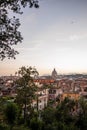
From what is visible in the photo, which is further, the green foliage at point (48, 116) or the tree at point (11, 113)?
the green foliage at point (48, 116)

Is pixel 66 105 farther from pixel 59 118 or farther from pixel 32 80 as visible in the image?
pixel 32 80

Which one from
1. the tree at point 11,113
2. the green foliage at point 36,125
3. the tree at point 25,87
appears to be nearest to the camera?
the tree at point 11,113

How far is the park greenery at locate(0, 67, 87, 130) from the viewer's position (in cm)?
2736

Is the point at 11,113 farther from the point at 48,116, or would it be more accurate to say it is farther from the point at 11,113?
the point at 48,116

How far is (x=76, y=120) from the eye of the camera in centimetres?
3469

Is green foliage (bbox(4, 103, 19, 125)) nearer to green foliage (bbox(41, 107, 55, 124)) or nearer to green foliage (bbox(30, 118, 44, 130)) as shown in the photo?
green foliage (bbox(30, 118, 44, 130))

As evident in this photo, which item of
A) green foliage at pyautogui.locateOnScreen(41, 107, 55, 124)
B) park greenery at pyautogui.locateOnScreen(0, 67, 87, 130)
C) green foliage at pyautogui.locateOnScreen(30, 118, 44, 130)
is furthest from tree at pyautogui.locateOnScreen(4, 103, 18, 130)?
green foliage at pyautogui.locateOnScreen(41, 107, 55, 124)

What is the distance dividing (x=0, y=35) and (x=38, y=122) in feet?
51.9

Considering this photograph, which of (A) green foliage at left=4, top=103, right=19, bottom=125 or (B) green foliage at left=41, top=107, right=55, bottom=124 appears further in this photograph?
(B) green foliage at left=41, top=107, right=55, bottom=124

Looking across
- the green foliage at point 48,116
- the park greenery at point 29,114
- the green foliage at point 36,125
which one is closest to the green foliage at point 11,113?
the park greenery at point 29,114

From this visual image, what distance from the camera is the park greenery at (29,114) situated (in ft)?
89.8

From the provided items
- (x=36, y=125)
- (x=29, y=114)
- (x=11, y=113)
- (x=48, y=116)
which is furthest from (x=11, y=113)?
(x=48, y=116)

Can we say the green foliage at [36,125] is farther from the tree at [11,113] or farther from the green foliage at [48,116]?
the green foliage at [48,116]

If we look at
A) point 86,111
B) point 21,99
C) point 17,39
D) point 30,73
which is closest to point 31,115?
point 21,99
